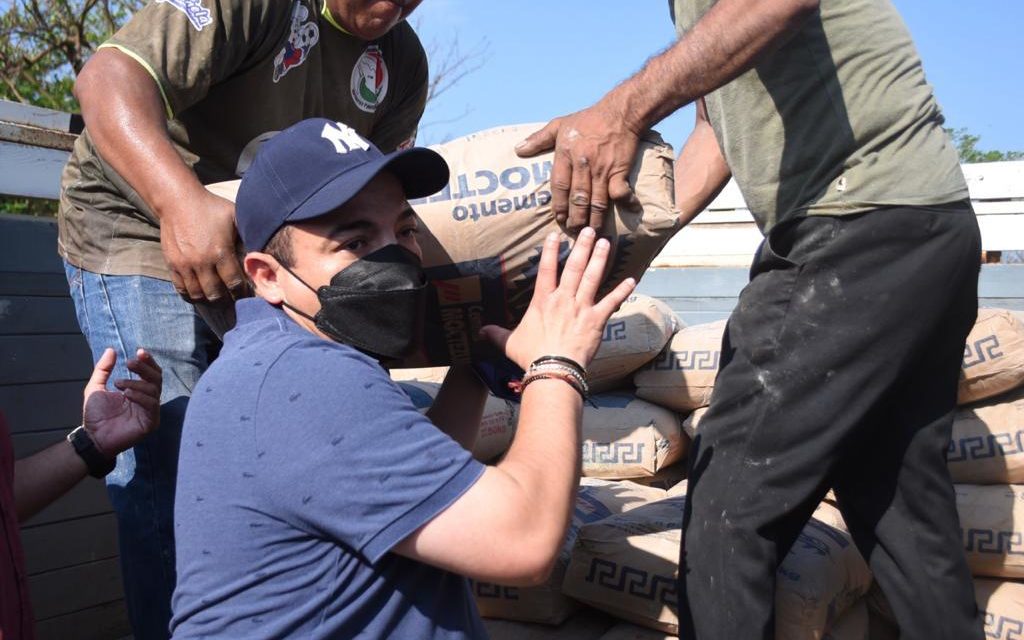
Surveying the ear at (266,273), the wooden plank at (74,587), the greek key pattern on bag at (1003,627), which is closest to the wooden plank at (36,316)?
the wooden plank at (74,587)

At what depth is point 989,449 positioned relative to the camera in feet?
9.82

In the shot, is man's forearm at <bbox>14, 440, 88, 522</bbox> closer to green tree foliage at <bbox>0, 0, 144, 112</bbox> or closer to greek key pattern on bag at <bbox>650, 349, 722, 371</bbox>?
greek key pattern on bag at <bbox>650, 349, 722, 371</bbox>

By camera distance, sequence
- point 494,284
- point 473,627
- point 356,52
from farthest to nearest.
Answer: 1. point 356,52
2. point 494,284
3. point 473,627

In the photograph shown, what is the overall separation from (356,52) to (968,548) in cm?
229

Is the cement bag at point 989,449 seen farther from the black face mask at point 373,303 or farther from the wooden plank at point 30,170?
the wooden plank at point 30,170

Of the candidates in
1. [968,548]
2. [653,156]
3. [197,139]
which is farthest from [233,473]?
[968,548]

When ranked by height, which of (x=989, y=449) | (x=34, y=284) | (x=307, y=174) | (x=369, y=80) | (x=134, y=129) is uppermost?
(x=369, y=80)

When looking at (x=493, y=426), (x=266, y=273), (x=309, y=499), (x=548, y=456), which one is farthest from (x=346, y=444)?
(x=493, y=426)

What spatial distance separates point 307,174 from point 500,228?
0.48 meters

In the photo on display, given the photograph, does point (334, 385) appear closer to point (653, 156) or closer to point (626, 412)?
point (653, 156)

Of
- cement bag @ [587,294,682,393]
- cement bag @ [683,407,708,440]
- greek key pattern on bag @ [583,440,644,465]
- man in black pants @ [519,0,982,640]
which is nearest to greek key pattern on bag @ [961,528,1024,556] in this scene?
man in black pants @ [519,0,982,640]

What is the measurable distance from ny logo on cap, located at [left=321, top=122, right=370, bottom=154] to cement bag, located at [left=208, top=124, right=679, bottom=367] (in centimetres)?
31

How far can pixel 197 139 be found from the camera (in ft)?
7.57

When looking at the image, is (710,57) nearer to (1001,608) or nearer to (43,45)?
(1001,608)
